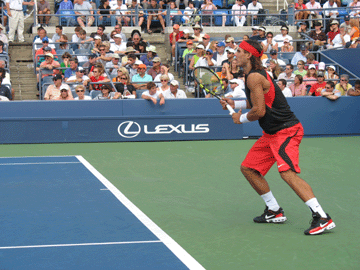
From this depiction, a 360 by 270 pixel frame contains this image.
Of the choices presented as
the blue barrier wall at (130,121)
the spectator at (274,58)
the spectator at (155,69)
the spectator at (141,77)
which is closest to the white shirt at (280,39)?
the spectator at (274,58)

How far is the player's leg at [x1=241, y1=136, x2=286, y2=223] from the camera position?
19.8 feet

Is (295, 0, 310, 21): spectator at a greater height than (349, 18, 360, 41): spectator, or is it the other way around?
(295, 0, 310, 21): spectator

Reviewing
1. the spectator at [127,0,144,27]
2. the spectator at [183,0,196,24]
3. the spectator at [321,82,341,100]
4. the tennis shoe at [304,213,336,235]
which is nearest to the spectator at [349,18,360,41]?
the spectator at [321,82,341,100]

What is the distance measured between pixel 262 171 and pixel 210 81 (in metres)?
1.82

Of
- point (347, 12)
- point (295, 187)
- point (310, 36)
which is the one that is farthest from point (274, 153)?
point (347, 12)

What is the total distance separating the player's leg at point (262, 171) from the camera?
6.02m

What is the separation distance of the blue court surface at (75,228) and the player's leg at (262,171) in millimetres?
1145

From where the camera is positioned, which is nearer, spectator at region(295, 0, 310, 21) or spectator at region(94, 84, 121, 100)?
spectator at region(94, 84, 121, 100)

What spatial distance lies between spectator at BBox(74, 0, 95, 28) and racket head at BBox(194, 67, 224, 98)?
1178 cm

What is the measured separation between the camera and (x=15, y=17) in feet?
59.3

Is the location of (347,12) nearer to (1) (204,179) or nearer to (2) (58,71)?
(2) (58,71)

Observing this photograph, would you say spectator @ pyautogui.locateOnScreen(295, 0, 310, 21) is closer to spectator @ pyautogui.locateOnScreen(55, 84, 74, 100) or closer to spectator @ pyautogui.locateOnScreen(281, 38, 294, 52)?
spectator @ pyautogui.locateOnScreen(281, 38, 294, 52)

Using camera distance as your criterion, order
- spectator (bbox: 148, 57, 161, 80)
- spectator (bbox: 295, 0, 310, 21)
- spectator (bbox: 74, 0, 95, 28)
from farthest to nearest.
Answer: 1. spectator (bbox: 295, 0, 310, 21)
2. spectator (bbox: 74, 0, 95, 28)
3. spectator (bbox: 148, 57, 161, 80)

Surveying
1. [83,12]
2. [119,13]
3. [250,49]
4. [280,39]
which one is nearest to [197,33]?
[280,39]
